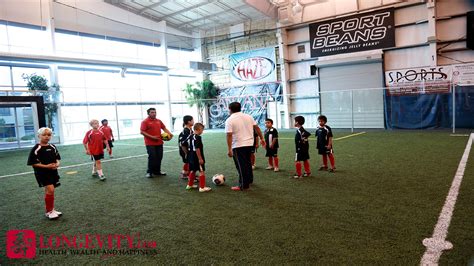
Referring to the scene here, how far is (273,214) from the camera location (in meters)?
4.35

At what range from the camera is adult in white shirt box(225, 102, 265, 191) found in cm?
575

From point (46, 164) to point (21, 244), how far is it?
1263 millimetres

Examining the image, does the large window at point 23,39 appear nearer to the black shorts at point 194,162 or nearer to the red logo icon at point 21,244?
the black shorts at point 194,162

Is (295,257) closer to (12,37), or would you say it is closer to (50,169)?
(50,169)

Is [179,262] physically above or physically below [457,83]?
below

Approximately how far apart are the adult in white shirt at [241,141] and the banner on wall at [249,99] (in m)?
15.5

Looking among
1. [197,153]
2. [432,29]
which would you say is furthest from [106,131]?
[432,29]

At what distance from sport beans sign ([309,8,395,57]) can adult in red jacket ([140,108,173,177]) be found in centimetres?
1454

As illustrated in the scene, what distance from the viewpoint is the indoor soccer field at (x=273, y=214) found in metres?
3.16

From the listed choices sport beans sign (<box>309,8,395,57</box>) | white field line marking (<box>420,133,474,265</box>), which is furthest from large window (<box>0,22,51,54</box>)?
white field line marking (<box>420,133,474,265</box>)

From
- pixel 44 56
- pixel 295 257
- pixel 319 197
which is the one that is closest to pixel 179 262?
pixel 295 257

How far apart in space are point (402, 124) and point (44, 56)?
19550mm

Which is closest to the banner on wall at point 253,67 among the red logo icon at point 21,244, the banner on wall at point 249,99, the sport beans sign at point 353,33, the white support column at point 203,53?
the banner on wall at point 249,99

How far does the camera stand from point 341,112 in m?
18.2
